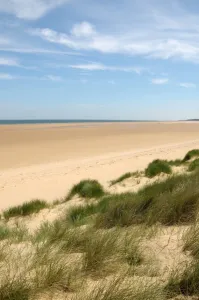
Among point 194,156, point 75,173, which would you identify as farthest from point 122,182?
point 194,156

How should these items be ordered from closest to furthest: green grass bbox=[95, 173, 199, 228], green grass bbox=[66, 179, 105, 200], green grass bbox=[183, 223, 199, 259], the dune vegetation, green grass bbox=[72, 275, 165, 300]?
green grass bbox=[72, 275, 165, 300] → the dune vegetation → green grass bbox=[183, 223, 199, 259] → green grass bbox=[95, 173, 199, 228] → green grass bbox=[66, 179, 105, 200]

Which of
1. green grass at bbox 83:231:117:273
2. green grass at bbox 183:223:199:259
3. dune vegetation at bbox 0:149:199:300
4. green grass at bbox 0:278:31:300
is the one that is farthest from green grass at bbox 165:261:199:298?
green grass at bbox 0:278:31:300

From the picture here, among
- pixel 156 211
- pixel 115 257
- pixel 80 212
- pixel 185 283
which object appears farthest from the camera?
pixel 80 212

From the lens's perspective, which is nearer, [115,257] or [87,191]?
[115,257]

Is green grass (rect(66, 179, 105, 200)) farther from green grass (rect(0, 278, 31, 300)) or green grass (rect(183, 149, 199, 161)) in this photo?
green grass (rect(183, 149, 199, 161))

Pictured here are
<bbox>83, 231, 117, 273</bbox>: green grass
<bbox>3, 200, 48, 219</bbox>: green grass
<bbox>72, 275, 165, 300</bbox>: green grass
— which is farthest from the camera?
<bbox>3, 200, 48, 219</bbox>: green grass

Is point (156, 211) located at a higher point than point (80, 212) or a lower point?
higher

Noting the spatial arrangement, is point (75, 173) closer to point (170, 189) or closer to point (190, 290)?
point (170, 189)

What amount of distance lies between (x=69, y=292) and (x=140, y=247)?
44.9 inches

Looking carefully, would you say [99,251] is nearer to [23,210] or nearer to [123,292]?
[123,292]

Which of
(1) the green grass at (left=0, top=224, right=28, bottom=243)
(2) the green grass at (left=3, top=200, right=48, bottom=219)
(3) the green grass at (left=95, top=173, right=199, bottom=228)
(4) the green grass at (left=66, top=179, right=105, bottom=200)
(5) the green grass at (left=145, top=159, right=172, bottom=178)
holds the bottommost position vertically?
(2) the green grass at (left=3, top=200, right=48, bottom=219)

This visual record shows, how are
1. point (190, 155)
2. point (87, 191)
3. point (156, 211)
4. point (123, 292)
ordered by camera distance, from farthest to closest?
point (190, 155) → point (87, 191) → point (156, 211) → point (123, 292)

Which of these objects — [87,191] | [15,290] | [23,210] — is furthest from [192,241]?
[87,191]

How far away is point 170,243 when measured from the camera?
4.14 metres
